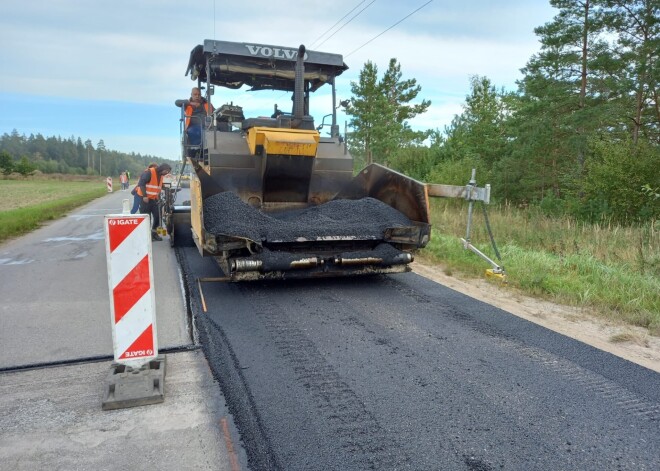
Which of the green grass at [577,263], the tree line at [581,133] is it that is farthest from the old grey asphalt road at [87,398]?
the tree line at [581,133]

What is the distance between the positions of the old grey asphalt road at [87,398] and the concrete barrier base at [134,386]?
0.05 m

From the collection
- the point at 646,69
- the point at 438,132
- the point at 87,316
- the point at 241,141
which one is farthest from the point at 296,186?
the point at 438,132

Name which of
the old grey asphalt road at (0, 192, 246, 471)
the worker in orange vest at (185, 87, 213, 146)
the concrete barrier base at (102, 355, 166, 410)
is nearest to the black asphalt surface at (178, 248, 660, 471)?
the old grey asphalt road at (0, 192, 246, 471)

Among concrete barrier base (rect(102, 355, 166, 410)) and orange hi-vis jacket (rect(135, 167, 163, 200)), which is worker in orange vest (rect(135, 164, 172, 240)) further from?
concrete barrier base (rect(102, 355, 166, 410))

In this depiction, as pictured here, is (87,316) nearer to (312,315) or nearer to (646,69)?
(312,315)

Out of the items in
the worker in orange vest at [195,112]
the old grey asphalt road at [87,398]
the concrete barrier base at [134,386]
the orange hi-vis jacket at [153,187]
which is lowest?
the old grey asphalt road at [87,398]

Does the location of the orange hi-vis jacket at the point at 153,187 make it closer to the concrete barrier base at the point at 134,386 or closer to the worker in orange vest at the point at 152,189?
the worker in orange vest at the point at 152,189

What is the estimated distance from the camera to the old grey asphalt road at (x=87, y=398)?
2270mm

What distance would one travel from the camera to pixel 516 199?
20.8m

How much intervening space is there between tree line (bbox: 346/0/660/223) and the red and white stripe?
1119 cm

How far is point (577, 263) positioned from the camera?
6523 millimetres

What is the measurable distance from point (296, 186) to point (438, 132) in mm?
19944

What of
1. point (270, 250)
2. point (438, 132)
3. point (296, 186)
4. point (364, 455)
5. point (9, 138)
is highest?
point (9, 138)

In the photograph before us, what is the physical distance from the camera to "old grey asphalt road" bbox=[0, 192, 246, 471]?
227 cm
